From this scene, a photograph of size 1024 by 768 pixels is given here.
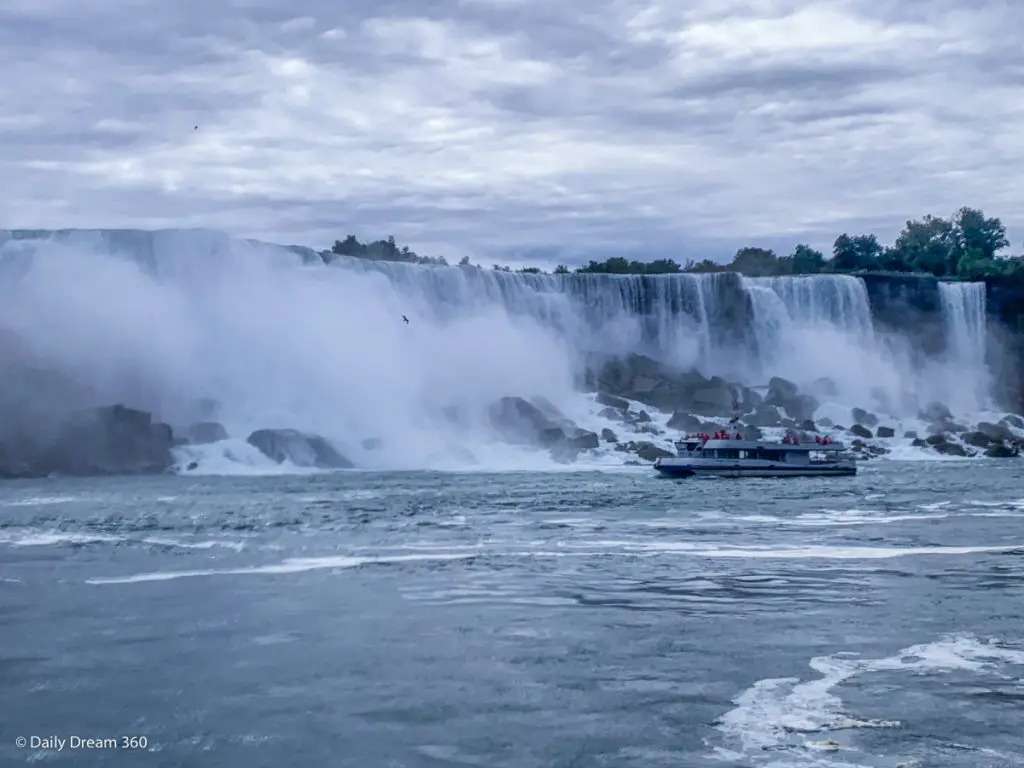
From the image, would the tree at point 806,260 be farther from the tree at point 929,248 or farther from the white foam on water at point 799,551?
the white foam on water at point 799,551

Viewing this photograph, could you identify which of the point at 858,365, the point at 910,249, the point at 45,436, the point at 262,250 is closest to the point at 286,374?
the point at 262,250

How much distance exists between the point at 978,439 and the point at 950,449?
2.37 m

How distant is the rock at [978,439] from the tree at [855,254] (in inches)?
1220

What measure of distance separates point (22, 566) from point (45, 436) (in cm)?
2475

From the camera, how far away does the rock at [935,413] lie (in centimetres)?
5881

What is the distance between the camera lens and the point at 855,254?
285 feet

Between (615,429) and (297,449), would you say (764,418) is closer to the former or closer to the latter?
(615,429)

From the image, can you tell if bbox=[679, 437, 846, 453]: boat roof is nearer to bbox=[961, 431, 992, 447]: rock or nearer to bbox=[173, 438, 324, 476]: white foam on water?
bbox=[173, 438, 324, 476]: white foam on water

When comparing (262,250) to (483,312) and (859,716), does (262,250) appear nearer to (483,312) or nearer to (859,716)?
(483,312)

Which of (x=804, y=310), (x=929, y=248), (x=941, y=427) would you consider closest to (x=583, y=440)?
(x=941, y=427)

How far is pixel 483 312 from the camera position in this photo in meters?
55.5

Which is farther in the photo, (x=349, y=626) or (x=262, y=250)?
(x=262, y=250)

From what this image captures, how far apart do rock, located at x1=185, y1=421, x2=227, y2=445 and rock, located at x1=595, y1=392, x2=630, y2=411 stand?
53.0ft

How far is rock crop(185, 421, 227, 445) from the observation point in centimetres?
4397
